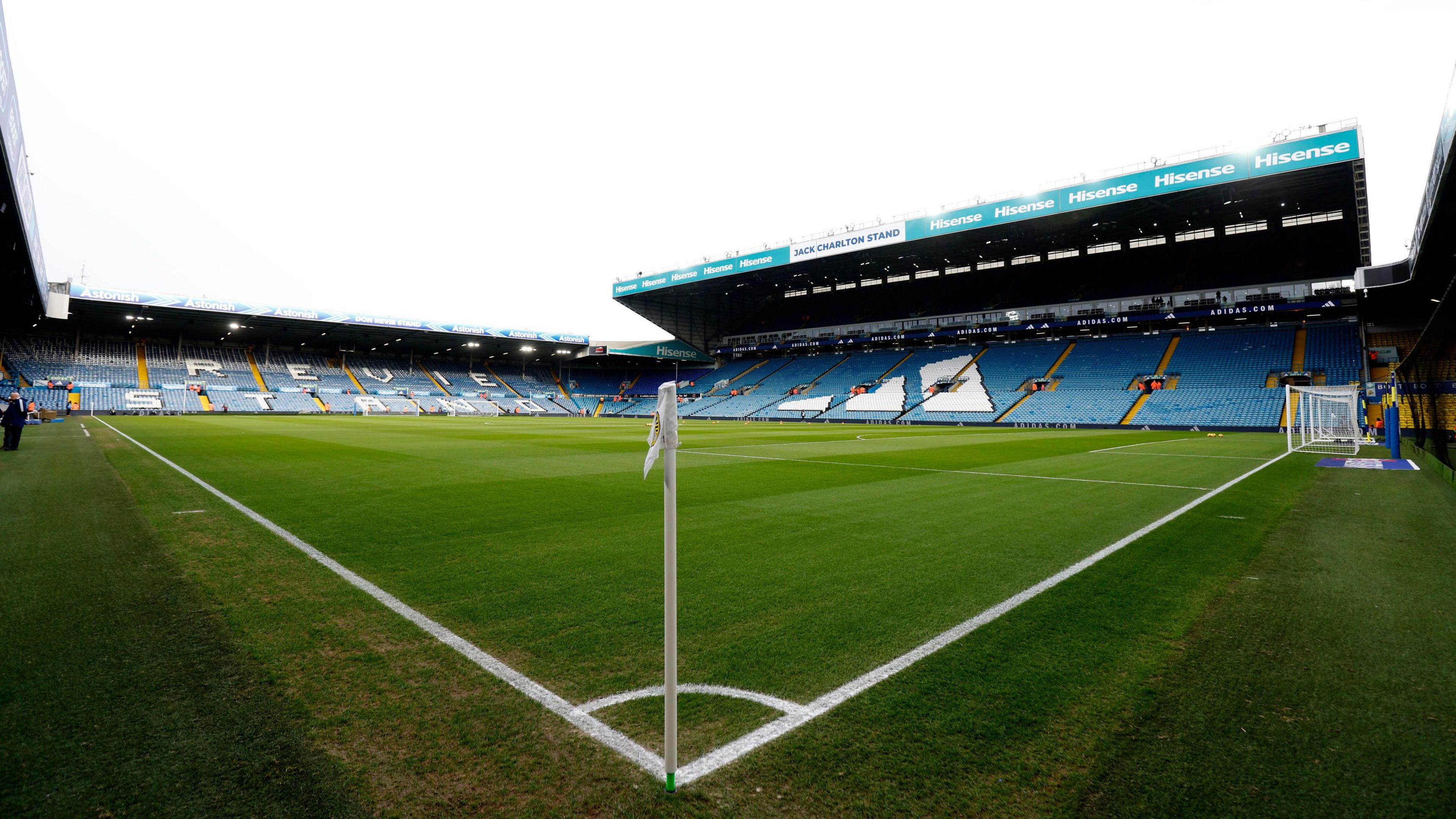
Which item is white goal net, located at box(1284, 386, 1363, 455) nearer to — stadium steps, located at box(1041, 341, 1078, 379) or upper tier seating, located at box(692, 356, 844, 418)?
stadium steps, located at box(1041, 341, 1078, 379)

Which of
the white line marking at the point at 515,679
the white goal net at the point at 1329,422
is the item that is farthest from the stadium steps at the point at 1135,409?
the white line marking at the point at 515,679

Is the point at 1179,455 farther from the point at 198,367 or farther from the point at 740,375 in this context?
the point at 198,367

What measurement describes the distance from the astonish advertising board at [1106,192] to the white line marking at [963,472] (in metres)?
28.4

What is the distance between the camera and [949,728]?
103 inches

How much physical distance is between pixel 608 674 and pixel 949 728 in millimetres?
1646

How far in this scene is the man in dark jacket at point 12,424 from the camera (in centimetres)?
1467

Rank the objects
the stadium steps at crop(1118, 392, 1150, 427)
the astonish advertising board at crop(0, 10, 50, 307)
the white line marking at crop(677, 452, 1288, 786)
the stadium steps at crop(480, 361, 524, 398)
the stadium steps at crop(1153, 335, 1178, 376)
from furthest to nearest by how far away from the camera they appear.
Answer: the stadium steps at crop(480, 361, 524, 398) < the stadium steps at crop(1153, 335, 1178, 376) < the stadium steps at crop(1118, 392, 1150, 427) < the astonish advertising board at crop(0, 10, 50, 307) < the white line marking at crop(677, 452, 1288, 786)

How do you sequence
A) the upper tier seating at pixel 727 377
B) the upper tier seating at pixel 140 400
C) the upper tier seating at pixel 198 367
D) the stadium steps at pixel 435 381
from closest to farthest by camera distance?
the upper tier seating at pixel 140 400, the upper tier seating at pixel 198 367, the upper tier seating at pixel 727 377, the stadium steps at pixel 435 381

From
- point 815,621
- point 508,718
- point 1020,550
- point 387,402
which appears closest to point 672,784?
point 508,718

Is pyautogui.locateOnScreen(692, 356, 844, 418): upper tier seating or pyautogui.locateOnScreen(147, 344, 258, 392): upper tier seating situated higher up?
pyautogui.locateOnScreen(147, 344, 258, 392): upper tier seating

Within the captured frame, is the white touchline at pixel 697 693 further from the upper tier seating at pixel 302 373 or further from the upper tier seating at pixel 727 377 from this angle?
the upper tier seating at pixel 302 373

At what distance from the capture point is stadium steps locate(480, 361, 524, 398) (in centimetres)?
7125

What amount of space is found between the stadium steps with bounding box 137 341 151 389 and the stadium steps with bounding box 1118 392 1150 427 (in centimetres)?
7426

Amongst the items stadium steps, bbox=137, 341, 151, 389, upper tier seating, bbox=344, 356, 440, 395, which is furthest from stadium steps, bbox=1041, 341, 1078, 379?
stadium steps, bbox=137, 341, 151, 389
